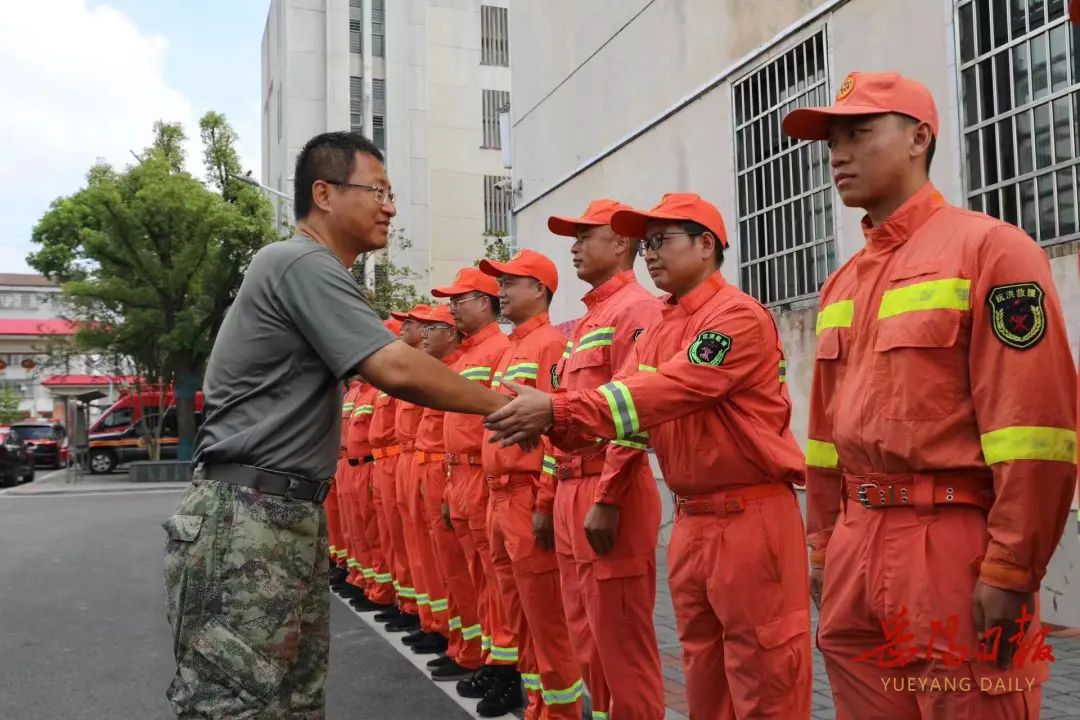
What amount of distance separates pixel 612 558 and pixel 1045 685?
2.69 meters

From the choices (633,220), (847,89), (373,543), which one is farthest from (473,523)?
(847,89)

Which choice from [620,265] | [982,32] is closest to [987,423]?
[620,265]

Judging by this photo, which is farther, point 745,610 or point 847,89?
point 745,610

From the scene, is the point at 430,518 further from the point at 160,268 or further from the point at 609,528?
the point at 160,268

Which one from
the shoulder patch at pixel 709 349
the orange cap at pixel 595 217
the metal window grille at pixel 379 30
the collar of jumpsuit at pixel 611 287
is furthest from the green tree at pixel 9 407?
the shoulder patch at pixel 709 349

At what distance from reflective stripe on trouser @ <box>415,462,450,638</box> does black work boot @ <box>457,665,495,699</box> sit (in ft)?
3.16

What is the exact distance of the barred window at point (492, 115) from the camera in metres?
40.8

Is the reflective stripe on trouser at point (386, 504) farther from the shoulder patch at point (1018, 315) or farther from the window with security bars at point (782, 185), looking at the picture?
the shoulder patch at point (1018, 315)

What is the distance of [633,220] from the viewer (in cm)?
408

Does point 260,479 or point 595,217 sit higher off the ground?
point 595,217

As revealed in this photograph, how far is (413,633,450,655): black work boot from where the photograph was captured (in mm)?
7160

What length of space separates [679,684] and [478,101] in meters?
37.5

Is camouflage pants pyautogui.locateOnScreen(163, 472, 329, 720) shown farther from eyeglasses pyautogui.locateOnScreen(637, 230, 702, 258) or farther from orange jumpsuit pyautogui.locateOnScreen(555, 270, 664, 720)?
eyeglasses pyautogui.locateOnScreen(637, 230, 702, 258)

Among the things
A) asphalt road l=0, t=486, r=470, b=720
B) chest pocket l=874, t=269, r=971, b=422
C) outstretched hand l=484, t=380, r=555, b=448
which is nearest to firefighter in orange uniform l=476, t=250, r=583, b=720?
asphalt road l=0, t=486, r=470, b=720
